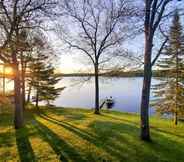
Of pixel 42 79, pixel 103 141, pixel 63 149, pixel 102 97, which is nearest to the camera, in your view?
pixel 63 149

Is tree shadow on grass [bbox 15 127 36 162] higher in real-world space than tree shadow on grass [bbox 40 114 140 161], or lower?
lower

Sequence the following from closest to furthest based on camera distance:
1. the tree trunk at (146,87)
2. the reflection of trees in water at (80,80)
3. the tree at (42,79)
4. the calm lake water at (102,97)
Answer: the tree trunk at (146,87) → the reflection of trees in water at (80,80) → the calm lake water at (102,97) → the tree at (42,79)

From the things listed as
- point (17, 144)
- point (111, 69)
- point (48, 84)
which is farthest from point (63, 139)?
point (48, 84)

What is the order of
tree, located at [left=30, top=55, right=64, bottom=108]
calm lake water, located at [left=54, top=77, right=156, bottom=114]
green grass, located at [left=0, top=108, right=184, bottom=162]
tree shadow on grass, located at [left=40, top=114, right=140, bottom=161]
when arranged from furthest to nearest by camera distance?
1. tree, located at [left=30, top=55, right=64, bottom=108]
2. calm lake water, located at [left=54, top=77, right=156, bottom=114]
3. tree shadow on grass, located at [left=40, top=114, right=140, bottom=161]
4. green grass, located at [left=0, top=108, right=184, bottom=162]

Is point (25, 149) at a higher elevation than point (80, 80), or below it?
below

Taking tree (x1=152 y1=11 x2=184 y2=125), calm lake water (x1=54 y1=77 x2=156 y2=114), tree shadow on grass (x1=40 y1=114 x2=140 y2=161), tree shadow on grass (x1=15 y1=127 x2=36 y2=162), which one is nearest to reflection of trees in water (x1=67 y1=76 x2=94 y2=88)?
calm lake water (x1=54 y1=77 x2=156 y2=114)

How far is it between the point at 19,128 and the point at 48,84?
12141mm

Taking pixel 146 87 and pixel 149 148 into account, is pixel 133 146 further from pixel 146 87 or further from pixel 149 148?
pixel 146 87

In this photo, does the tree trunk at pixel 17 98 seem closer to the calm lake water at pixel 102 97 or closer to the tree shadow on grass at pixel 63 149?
the tree shadow on grass at pixel 63 149

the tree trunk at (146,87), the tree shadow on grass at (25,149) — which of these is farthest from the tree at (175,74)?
the tree shadow on grass at (25,149)

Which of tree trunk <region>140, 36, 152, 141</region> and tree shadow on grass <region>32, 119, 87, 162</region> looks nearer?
tree shadow on grass <region>32, 119, 87, 162</region>

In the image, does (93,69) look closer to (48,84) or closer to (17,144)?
(48,84)

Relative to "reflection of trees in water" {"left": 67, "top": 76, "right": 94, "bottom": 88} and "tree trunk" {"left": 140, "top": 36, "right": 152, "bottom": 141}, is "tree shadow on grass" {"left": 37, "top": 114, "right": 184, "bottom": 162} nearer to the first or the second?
"tree trunk" {"left": 140, "top": 36, "right": 152, "bottom": 141}

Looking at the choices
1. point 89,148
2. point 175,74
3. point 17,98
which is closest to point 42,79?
point 17,98
